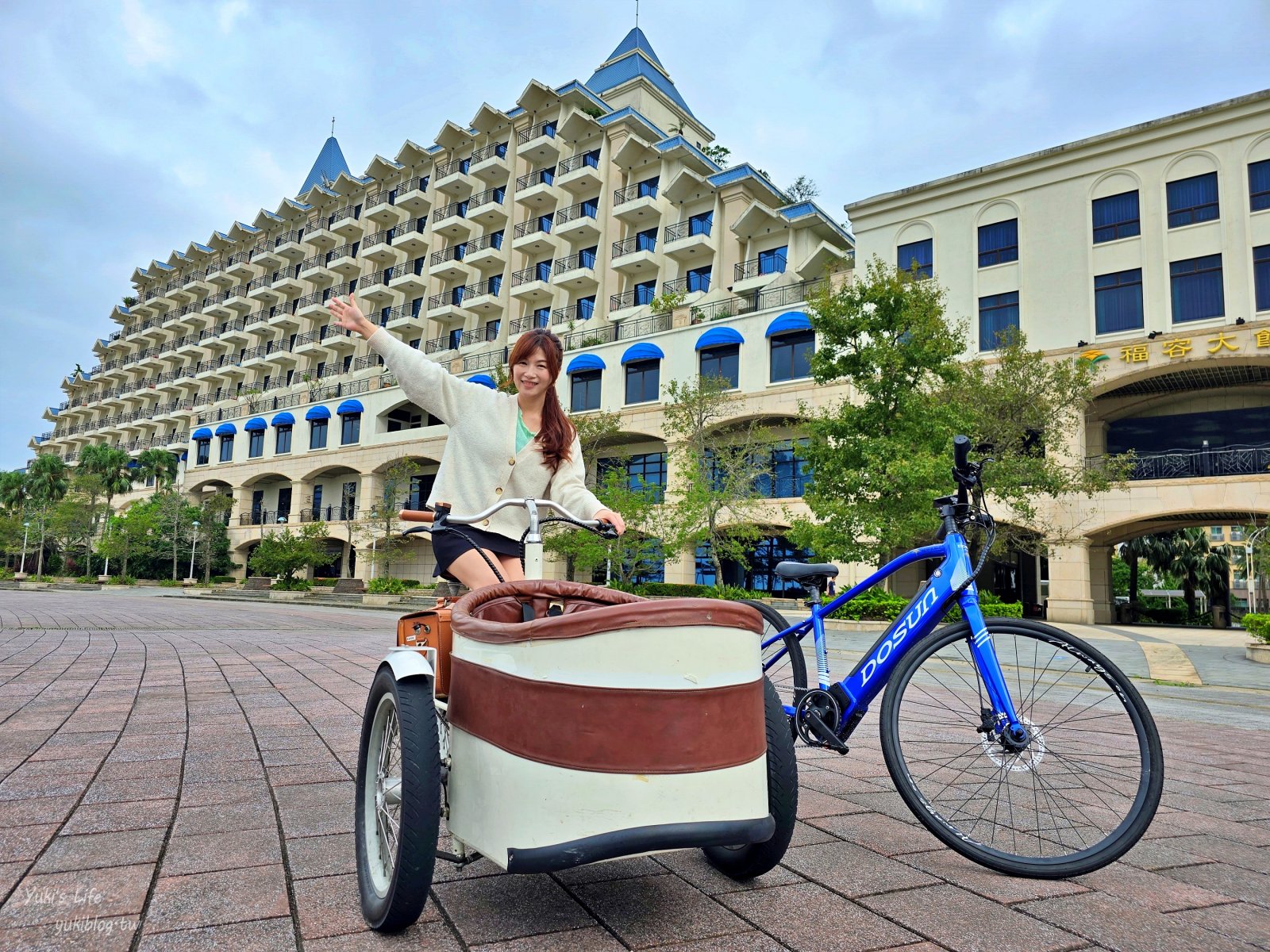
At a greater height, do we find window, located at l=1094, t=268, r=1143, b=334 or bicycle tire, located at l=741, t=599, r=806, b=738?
window, located at l=1094, t=268, r=1143, b=334

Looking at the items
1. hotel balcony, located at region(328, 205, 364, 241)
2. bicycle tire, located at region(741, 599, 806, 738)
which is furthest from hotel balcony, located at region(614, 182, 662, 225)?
bicycle tire, located at region(741, 599, 806, 738)

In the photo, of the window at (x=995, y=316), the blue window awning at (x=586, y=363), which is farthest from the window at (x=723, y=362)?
the window at (x=995, y=316)

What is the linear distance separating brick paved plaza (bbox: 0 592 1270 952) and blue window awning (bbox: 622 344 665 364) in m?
27.0

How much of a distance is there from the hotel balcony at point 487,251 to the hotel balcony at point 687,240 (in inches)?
396

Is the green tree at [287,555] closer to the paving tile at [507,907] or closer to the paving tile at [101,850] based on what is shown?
the paving tile at [101,850]

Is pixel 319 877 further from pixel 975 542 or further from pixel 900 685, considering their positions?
pixel 975 542

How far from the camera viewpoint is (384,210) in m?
46.1

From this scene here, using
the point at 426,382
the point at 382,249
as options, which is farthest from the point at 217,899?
the point at 382,249

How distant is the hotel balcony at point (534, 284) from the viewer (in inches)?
1489

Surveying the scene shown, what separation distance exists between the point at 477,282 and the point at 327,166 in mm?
27121

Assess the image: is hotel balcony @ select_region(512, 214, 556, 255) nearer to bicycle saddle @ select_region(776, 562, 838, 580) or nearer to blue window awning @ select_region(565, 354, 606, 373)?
blue window awning @ select_region(565, 354, 606, 373)

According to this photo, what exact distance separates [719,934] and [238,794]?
2292 mm

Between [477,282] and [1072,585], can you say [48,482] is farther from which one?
[1072,585]

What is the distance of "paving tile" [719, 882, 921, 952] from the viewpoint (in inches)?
81.4
